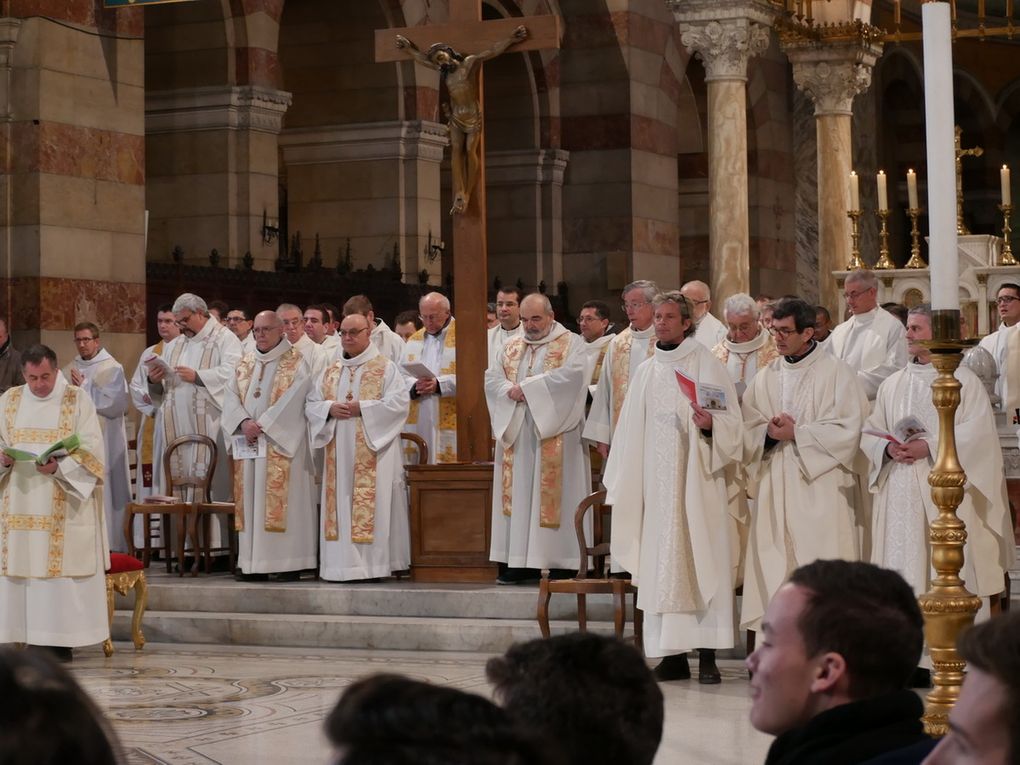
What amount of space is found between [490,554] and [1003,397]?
3224mm

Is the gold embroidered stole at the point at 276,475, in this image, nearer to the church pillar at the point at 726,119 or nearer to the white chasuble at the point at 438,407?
the white chasuble at the point at 438,407

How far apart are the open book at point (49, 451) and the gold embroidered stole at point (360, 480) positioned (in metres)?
1.91

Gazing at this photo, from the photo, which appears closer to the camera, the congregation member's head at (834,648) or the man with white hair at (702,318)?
the congregation member's head at (834,648)

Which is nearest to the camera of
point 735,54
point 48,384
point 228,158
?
point 48,384

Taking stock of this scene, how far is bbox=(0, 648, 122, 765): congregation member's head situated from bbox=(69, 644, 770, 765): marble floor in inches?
166

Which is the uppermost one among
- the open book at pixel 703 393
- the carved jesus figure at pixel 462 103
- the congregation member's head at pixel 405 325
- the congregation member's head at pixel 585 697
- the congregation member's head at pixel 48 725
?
the carved jesus figure at pixel 462 103

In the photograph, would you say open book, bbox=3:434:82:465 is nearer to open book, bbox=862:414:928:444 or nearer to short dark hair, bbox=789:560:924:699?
open book, bbox=862:414:928:444

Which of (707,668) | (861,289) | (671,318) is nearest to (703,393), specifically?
(671,318)

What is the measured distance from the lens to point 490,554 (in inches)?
408

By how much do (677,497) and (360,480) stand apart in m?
2.74

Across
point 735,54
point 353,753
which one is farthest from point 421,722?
point 735,54

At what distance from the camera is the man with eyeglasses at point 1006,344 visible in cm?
1041

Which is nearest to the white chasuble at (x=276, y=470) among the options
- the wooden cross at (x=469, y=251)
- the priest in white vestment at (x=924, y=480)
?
the wooden cross at (x=469, y=251)

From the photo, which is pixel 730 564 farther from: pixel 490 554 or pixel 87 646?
pixel 87 646
